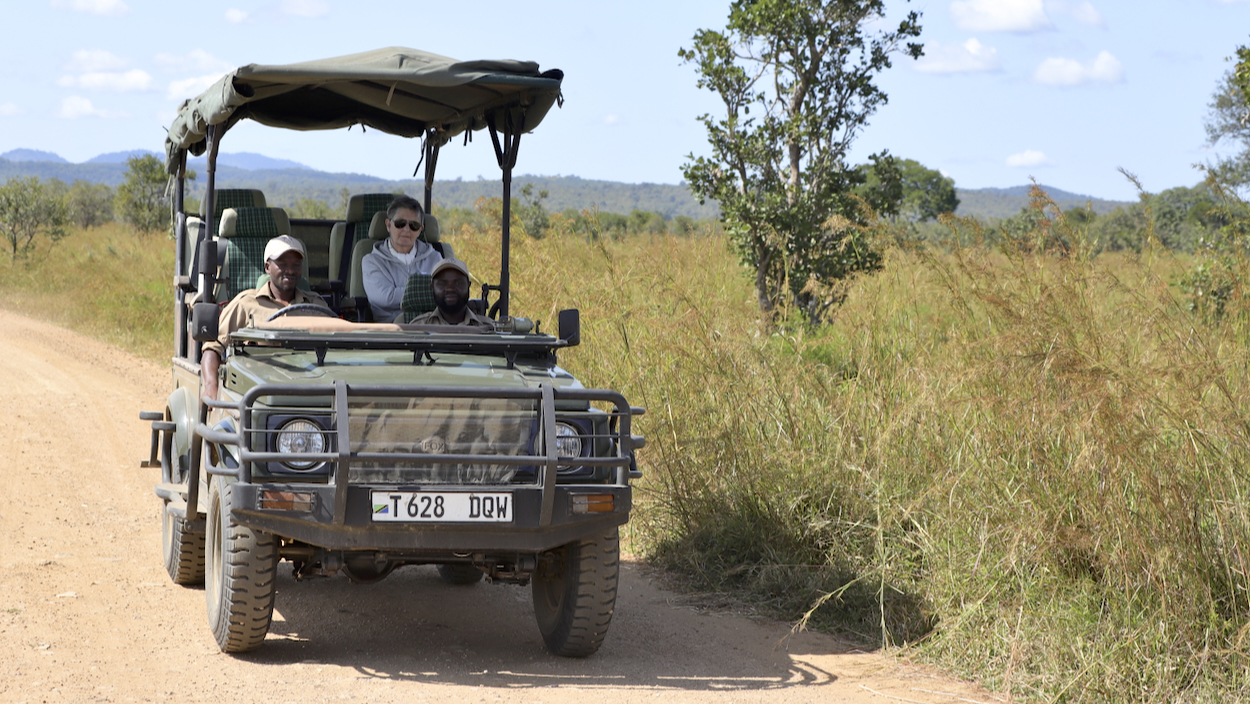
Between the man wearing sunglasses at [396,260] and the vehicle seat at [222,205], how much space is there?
0.81 meters

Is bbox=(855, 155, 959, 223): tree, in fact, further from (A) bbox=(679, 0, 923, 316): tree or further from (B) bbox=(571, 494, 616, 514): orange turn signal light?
(B) bbox=(571, 494, 616, 514): orange turn signal light

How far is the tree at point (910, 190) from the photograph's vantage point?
1019cm

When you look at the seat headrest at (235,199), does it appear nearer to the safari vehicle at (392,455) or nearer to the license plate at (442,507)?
the safari vehicle at (392,455)

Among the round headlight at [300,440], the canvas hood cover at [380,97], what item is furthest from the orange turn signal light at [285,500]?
the canvas hood cover at [380,97]

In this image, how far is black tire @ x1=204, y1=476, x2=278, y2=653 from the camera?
4348 mm

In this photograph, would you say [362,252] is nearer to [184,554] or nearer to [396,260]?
[396,260]

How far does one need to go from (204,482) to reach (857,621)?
9.40 feet

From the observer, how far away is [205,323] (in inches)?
202

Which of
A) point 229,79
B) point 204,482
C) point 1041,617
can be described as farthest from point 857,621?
point 229,79

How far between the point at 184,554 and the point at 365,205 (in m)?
2.39

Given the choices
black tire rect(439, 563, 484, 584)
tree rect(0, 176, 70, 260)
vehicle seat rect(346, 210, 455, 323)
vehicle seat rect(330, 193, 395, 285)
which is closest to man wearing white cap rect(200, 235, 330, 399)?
vehicle seat rect(346, 210, 455, 323)

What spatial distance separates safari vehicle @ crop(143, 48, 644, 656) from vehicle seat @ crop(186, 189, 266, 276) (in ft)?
2.58

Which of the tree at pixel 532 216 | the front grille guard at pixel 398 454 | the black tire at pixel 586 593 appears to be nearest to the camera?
the front grille guard at pixel 398 454

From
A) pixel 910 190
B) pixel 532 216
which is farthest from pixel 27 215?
pixel 910 190
